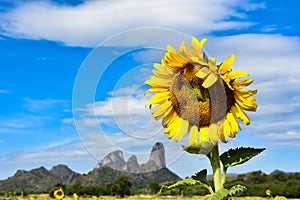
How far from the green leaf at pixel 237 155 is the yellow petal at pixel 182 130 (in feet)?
0.83

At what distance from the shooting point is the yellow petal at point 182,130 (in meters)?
2.66

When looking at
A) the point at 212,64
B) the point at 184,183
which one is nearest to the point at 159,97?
the point at 212,64

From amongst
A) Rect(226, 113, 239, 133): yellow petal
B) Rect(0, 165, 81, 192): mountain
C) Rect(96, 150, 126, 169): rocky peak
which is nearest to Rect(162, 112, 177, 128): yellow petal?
Rect(226, 113, 239, 133): yellow petal

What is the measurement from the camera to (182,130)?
2660mm

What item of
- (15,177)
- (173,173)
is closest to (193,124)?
(173,173)

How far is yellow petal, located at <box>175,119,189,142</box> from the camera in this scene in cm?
266

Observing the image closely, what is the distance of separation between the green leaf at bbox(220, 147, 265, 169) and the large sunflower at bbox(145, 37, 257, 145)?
88mm

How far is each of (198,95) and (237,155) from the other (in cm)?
37

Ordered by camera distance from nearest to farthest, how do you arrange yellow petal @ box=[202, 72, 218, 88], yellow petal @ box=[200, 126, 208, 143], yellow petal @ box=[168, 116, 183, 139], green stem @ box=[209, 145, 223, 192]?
green stem @ box=[209, 145, 223, 192]
yellow petal @ box=[202, 72, 218, 88]
yellow petal @ box=[200, 126, 208, 143]
yellow petal @ box=[168, 116, 183, 139]

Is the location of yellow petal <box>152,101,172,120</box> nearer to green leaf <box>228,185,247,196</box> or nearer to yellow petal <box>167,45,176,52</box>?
yellow petal <box>167,45,176,52</box>

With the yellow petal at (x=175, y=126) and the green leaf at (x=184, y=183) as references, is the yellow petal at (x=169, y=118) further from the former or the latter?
the green leaf at (x=184, y=183)

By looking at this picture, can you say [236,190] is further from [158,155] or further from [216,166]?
[158,155]

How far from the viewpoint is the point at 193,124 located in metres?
2.65

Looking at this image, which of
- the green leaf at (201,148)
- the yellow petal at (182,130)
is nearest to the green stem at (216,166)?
the green leaf at (201,148)
